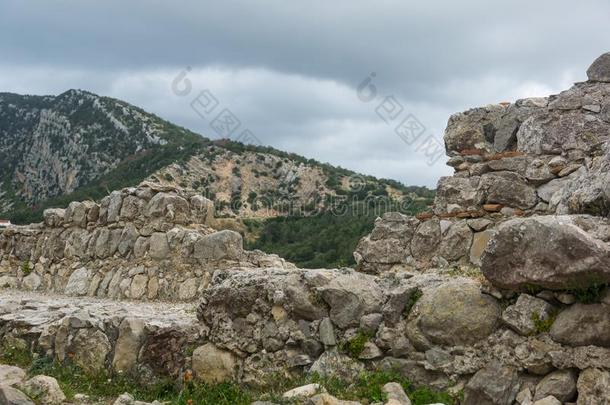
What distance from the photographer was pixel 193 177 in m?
37.5

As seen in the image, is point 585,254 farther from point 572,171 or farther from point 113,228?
point 113,228

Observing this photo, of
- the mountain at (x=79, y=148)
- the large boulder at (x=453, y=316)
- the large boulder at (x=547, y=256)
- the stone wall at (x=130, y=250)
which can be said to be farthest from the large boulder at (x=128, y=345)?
the mountain at (x=79, y=148)

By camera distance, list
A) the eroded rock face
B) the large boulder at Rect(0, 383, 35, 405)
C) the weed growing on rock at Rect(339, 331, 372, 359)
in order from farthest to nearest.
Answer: the large boulder at Rect(0, 383, 35, 405), the weed growing on rock at Rect(339, 331, 372, 359), the eroded rock face

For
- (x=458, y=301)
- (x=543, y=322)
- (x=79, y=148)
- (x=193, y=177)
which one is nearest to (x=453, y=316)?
(x=458, y=301)

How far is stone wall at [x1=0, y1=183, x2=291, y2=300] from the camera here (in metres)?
9.16

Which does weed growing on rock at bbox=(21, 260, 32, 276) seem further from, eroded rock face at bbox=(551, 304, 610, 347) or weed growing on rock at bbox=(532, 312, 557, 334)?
eroded rock face at bbox=(551, 304, 610, 347)

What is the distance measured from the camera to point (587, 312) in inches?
152

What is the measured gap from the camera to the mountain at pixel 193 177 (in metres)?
27.9

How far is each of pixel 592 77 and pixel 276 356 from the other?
15.4 feet

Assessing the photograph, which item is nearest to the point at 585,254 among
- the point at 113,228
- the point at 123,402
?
the point at 123,402

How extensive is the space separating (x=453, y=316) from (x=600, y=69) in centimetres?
400

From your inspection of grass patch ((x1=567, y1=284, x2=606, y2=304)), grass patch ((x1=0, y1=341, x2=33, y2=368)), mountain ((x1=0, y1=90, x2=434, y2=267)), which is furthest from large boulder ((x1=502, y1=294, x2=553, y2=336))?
mountain ((x1=0, y1=90, x2=434, y2=267))

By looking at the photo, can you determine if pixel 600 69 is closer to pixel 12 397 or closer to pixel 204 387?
pixel 204 387

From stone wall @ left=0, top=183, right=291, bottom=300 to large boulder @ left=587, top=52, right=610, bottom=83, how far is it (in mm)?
5097
